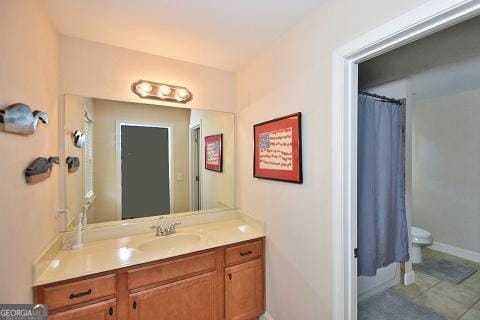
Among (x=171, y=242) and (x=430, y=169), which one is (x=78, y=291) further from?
(x=430, y=169)

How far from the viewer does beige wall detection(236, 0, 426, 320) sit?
48.6 inches

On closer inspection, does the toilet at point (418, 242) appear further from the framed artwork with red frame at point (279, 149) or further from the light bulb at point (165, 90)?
the light bulb at point (165, 90)

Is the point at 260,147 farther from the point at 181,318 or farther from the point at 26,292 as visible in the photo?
the point at 26,292

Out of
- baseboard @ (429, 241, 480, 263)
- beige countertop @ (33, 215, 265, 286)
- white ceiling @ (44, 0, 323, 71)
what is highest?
white ceiling @ (44, 0, 323, 71)

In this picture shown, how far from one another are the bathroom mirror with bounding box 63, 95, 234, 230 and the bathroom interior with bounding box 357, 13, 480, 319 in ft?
4.54

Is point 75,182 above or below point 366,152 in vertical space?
below

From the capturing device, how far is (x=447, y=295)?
7.03 ft

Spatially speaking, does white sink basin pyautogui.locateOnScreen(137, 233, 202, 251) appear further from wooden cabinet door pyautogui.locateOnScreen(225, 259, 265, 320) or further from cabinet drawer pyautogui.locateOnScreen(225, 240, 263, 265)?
wooden cabinet door pyautogui.locateOnScreen(225, 259, 265, 320)

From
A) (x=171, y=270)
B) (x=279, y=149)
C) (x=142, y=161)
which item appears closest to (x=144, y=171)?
(x=142, y=161)

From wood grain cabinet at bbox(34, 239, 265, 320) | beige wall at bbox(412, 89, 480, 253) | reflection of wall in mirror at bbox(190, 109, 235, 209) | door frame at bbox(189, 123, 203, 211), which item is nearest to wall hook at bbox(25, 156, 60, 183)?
wood grain cabinet at bbox(34, 239, 265, 320)

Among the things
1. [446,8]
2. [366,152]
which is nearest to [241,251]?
[366,152]

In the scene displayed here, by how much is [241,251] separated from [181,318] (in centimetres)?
63

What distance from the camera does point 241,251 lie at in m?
1.78

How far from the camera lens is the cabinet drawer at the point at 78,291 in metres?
1.19
